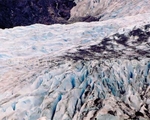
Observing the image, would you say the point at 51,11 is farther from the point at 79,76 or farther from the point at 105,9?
the point at 79,76

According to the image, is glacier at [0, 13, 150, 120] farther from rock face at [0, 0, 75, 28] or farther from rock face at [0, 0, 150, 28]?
rock face at [0, 0, 75, 28]

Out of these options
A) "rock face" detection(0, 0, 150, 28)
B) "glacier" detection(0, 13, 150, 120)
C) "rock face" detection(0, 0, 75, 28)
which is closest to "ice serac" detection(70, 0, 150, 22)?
"rock face" detection(0, 0, 150, 28)

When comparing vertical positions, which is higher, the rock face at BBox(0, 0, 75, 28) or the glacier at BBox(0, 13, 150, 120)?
the rock face at BBox(0, 0, 75, 28)

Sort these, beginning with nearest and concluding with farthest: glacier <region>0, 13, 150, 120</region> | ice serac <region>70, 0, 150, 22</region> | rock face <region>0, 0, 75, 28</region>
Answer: glacier <region>0, 13, 150, 120</region>
ice serac <region>70, 0, 150, 22</region>
rock face <region>0, 0, 75, 28</region>

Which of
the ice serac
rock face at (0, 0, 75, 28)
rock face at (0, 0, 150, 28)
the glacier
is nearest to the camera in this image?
the glacier

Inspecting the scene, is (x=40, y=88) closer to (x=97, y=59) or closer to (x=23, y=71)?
(x=23, y=71)

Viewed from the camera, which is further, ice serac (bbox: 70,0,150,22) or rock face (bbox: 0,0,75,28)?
rock face (bbox: 0,0,75,28)

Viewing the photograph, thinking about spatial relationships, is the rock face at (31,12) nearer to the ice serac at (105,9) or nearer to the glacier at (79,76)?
the ice serac at (105,9)
